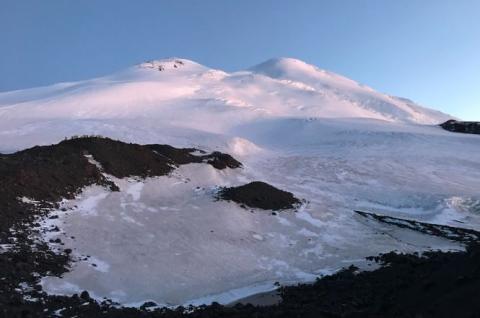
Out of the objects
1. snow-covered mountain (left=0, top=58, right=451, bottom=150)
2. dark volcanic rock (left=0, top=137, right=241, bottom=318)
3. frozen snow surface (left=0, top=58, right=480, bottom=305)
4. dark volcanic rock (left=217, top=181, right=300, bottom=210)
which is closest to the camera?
dark volcanic rock (left=0, top=137, right=241, bottom=318)

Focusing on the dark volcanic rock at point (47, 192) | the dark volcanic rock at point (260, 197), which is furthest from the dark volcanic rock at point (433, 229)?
the dark volcanic rock at point (47, 192)

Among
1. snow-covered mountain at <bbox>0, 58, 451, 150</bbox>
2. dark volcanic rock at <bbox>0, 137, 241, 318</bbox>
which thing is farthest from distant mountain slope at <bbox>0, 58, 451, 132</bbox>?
dark volcanic rock at <bbox>0, 137, 241, 318</bbox>

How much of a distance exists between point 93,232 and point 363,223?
12442mm

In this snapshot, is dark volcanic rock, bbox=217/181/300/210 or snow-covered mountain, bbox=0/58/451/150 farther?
snow-covered mountain, bbox=0/58/451/150

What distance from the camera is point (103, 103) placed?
190 ft

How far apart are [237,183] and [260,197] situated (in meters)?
5.26

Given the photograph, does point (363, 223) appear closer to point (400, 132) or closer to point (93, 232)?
point (93, 232)

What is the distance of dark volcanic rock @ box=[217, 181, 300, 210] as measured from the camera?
2422 centimetres

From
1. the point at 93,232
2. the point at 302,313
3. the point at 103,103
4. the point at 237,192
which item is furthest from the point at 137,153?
the point at 103,103

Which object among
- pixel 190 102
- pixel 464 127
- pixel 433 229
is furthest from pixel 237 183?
pixel 464 127

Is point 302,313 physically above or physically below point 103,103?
below

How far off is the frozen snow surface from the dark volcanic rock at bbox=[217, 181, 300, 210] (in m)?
0.80

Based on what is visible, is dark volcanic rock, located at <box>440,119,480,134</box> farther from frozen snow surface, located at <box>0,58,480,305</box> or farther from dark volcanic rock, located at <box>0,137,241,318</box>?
dark volcanic rock, located at <box>0,137,241,318</box>

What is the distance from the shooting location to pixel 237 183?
30.1 metres
